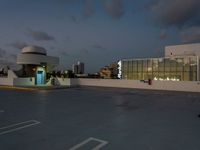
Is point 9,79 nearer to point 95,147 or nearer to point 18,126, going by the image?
point 18,126

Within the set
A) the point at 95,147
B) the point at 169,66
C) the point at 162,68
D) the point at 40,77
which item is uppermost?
the point at 169,66

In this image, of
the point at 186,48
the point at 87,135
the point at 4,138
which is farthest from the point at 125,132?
the point at 186,48

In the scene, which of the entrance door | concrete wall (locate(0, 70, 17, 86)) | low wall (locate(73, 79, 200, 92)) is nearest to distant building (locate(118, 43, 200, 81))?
low wall (locate(73, 79, 200, 92))

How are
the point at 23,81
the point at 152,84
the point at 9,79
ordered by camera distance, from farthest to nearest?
the point at 9,79, the point at 23,81, the point at 152,84

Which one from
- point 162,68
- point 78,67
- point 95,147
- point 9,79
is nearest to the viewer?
point 95,147

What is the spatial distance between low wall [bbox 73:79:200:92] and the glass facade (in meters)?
8.15

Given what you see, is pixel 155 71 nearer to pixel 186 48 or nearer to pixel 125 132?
pixel 186 48

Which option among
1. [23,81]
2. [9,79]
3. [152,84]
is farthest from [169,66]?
[9,79]

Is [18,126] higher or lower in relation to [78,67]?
lower

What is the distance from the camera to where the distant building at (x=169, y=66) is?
2397cm

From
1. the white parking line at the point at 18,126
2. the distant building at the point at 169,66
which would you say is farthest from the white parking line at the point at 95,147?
the distant building at the point at 169,66

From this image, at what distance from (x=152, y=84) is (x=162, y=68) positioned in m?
8.96

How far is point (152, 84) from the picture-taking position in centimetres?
1870

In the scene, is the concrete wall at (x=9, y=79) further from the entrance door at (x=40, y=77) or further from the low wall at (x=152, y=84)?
the low wall at (x=152, y=84)
